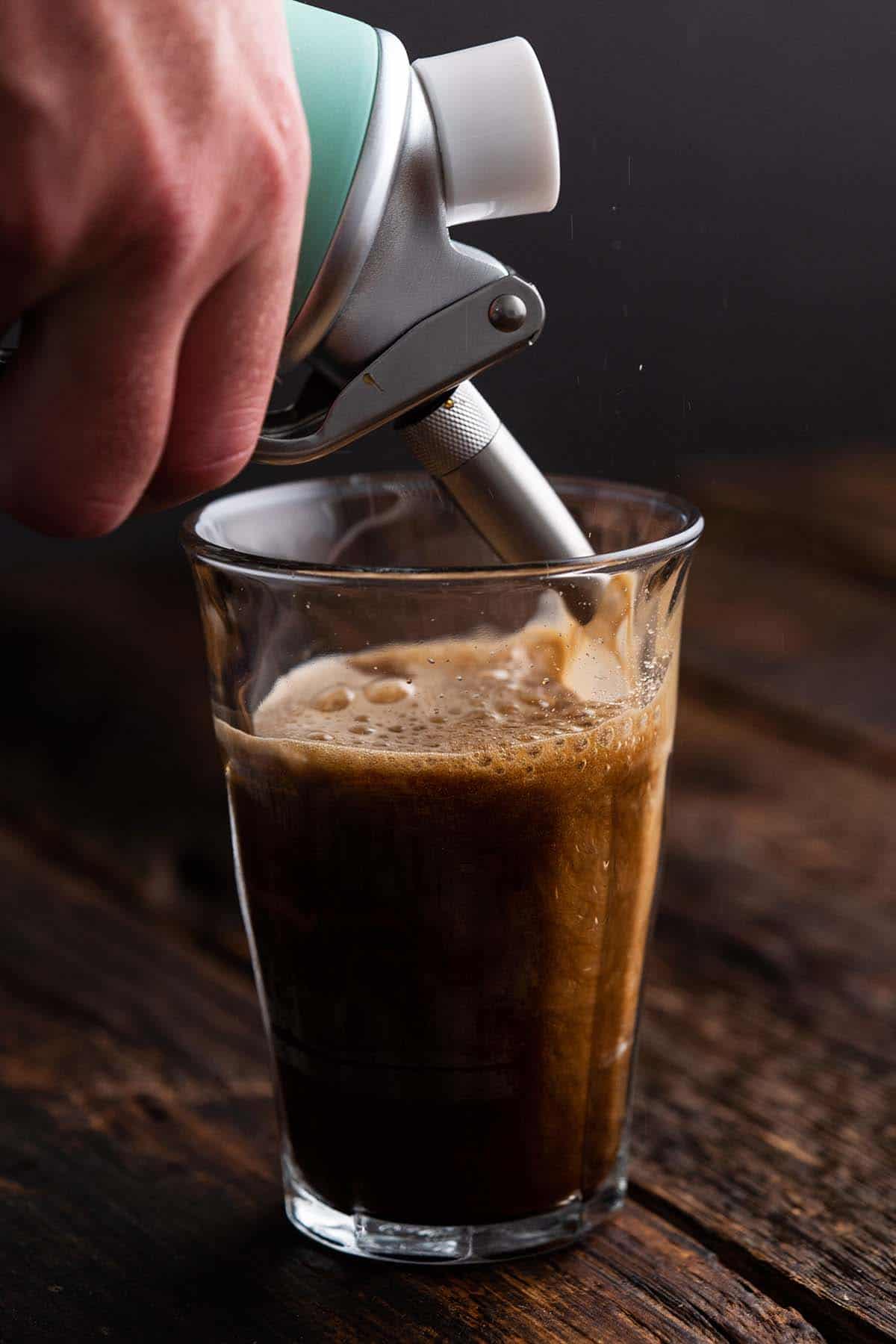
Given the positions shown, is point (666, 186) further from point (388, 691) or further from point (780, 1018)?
point (780, 1018)

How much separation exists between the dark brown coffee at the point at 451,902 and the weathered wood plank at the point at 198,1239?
29mm

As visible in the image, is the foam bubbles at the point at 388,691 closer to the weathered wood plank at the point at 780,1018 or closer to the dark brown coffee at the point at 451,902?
the dark brown coffee at the point at 451,902

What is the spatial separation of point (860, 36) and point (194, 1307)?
1.79 feet

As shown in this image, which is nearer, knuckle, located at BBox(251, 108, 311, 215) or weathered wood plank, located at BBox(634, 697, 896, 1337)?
knuckle, located at BBox(251, 108, 311, 215)

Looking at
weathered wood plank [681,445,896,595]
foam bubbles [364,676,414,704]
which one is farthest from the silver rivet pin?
weathered wood plank [681,445,896,595]

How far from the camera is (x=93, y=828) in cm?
82

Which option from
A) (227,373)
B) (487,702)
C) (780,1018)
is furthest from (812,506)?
(227,373)

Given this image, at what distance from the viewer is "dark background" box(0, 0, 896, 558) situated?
1.59ft

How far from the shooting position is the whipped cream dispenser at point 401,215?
1.38ft

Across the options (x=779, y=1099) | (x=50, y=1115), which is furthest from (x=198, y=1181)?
(x=779, y=1099)

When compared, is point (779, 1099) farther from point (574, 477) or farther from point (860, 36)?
point (860, 36)

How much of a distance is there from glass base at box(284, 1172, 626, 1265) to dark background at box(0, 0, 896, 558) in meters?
0.25

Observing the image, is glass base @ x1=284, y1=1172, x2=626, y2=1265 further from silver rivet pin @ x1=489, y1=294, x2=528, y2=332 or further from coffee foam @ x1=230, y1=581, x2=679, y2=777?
silver rivet pin @ x1=489, y1=294, x2=528, y2=332

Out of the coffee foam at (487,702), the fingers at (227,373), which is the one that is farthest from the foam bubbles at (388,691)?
the fingers at (227,373)
